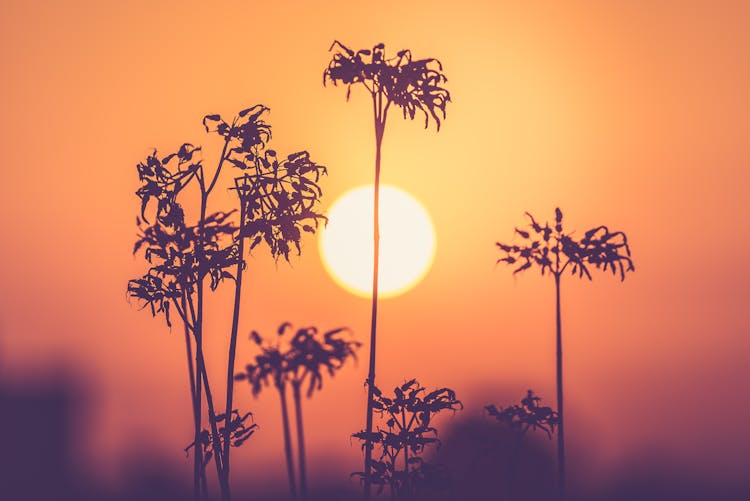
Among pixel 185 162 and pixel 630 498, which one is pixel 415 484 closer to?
pixel 185 162

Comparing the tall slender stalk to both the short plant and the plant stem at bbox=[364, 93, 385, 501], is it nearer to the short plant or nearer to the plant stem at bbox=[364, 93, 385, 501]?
the plant stem at bbox=[364, 93, 385, 501]

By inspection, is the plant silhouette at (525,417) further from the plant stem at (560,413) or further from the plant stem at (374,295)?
the plant stem at (374,295)

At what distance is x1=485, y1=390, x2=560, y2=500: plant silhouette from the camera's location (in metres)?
28.9

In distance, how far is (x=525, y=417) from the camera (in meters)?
29.2

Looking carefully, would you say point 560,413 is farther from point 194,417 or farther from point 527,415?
point 194,417

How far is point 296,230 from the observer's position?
2475cm

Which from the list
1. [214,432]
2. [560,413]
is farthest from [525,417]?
[214,432]

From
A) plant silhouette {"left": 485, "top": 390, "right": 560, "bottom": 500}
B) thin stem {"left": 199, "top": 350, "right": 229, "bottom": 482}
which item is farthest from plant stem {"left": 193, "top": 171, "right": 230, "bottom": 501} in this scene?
plant silhouette {"left": 485, "top": 390, "right": 560, "bottom": 500}

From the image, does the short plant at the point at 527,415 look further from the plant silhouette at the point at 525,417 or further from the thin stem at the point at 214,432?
the thin stem at the point at 214,432

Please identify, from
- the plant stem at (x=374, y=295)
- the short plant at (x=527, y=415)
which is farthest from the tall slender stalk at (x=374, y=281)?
the short plant at (x=527, y=415)

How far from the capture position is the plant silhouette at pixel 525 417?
94.9 feet

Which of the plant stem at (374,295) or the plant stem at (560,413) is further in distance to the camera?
the plant stem at (560,413)

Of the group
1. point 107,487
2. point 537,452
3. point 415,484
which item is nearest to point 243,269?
point 415,484

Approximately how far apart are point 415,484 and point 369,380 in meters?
2.94
